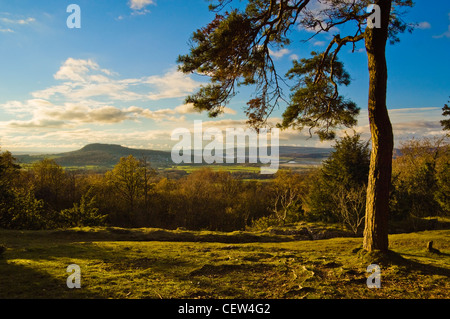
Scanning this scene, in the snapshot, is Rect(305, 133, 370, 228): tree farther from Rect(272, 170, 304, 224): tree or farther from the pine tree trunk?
the pine tree trunk

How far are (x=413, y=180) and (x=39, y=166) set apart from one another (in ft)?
160

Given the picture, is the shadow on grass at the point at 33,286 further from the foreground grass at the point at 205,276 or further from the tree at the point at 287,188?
the tree at the point at 287,188

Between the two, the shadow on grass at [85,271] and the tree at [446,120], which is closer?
the shadow on grass at [85,271]

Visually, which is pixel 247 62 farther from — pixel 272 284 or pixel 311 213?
pixel 311 213

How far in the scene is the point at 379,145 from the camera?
662 centimetres

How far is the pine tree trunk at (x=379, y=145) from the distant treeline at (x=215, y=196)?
1168 cm

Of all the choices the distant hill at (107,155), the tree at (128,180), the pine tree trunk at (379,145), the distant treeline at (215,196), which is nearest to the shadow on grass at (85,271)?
the pine tree trunk at (379,145)

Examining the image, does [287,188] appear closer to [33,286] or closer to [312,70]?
[312,70]

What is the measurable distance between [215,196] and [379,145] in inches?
1391

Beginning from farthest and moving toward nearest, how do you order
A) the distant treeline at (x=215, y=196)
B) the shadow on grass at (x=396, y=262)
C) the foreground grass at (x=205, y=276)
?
the distant treeline at (x=215, y=196) → the shadow on grass at (x=396, y=262) → the foreground grass at (x=205, y=276)

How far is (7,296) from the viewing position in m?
4.31

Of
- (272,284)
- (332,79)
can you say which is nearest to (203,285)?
(272,284)

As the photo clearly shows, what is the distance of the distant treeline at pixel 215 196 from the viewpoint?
802 inches

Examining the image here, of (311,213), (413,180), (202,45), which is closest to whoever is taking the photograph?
(202,45)
